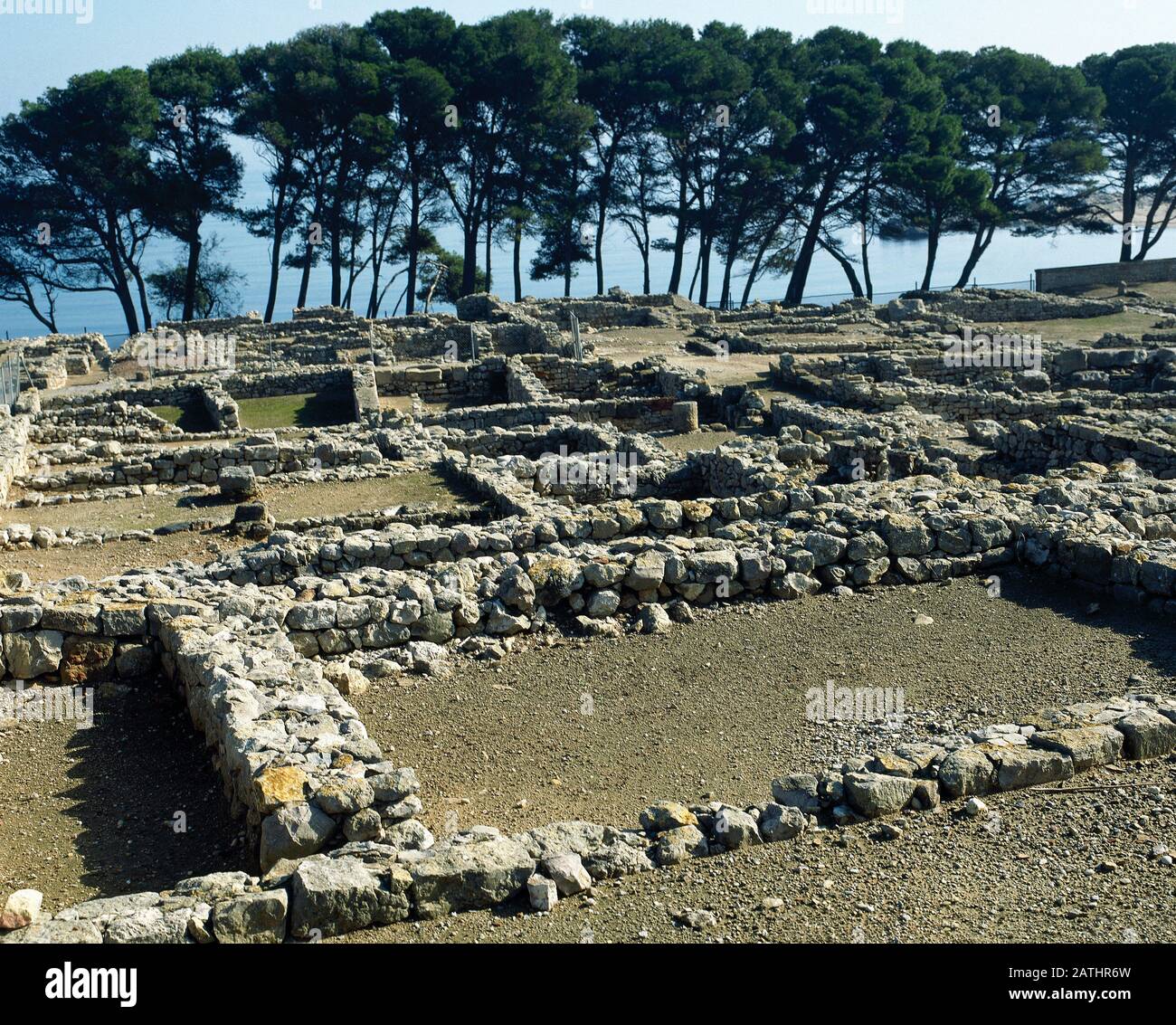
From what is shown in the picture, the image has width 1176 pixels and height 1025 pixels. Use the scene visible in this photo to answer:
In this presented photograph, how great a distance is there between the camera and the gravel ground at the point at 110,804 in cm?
586

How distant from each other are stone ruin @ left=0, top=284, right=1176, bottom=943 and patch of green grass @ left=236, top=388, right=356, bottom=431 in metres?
0.52

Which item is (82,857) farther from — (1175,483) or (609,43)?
(609,43)

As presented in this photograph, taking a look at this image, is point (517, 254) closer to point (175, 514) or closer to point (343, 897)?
point (175, 514)

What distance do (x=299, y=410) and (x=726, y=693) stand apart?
16.4 m

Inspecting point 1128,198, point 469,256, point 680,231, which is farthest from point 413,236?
point 1128,198

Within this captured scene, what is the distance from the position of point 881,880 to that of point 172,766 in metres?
4.17

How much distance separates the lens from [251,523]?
13.0 m

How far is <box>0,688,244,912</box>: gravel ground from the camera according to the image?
586 centimetres

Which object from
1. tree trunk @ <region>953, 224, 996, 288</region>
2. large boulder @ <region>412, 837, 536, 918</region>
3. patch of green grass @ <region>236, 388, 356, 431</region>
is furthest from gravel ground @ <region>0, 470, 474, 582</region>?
tree trunk @ <region>953, 224, 996, 288</region>

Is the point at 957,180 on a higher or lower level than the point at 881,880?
higher

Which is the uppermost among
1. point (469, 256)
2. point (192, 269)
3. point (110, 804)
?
point (469, 256)

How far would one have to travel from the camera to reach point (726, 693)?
25.4 feet

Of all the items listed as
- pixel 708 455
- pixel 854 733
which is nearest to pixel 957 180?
pixel 708 455

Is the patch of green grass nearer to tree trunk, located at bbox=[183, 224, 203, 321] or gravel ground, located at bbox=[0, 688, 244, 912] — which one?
gravel ground, located at bbox=[0, 688, 244, 912]
